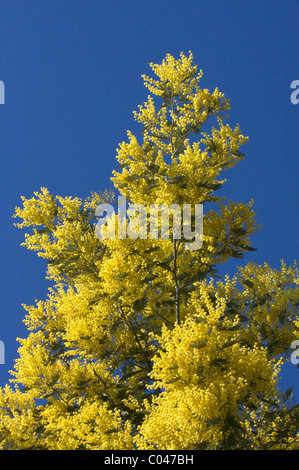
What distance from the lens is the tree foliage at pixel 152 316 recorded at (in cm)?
886

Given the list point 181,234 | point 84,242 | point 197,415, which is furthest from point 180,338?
point 84,242

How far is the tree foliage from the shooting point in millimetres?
8859

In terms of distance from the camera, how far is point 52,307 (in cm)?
1408

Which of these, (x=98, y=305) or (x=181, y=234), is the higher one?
(x=181, y=234)

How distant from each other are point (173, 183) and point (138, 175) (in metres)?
1.04

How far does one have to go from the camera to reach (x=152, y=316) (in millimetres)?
11398

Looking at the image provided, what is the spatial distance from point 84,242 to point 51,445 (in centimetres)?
439

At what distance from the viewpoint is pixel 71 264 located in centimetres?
1292
